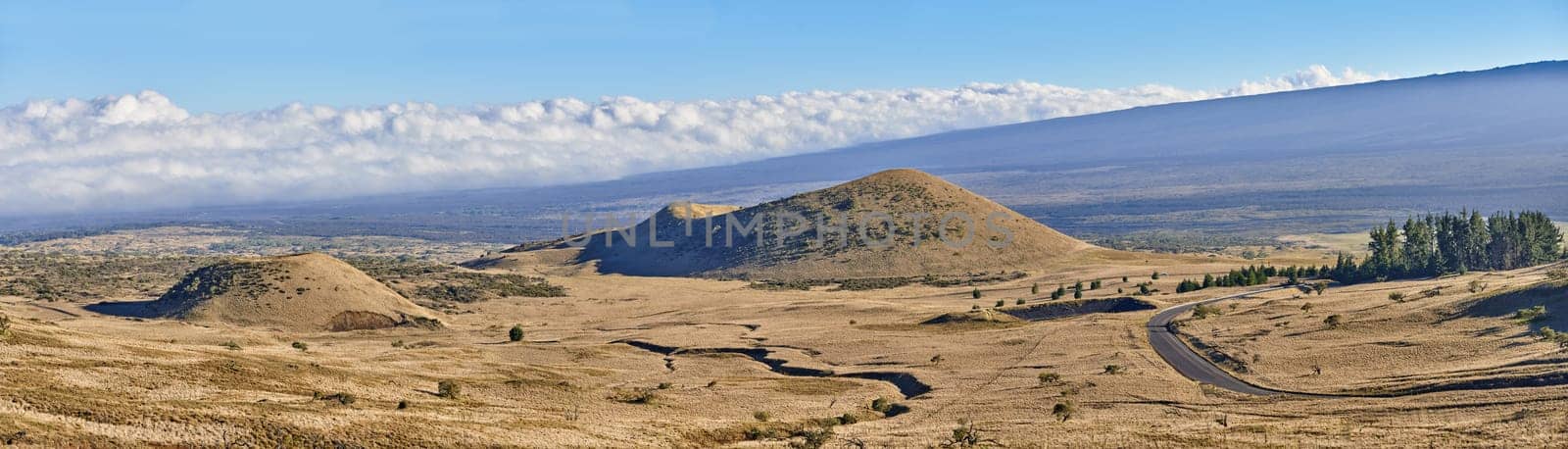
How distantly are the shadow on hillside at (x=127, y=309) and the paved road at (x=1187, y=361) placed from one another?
57.4m

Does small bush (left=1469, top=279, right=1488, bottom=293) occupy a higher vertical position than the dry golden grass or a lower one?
higher

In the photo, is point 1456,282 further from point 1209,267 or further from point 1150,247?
point 1150,247

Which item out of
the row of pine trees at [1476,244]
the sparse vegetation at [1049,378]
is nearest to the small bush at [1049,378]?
the sparse vegetation at [1049,378]

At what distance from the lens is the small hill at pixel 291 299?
7094 centimetres

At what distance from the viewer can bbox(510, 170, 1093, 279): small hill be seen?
117812mm

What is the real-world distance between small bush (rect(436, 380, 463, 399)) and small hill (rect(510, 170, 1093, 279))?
74.9 meters

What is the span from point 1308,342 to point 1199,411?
14.3 meters

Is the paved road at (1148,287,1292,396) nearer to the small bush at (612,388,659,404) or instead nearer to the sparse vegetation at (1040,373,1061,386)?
the sparse vegetation at (1040,373,1061,386)

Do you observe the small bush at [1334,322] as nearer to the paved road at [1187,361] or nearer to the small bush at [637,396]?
the paved road at [1187,361]

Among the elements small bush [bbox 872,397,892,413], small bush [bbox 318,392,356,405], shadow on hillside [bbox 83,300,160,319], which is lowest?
small bush [bbox 872,397,892,413]

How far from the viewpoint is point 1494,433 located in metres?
30.1

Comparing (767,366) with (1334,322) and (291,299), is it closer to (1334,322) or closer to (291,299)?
(1334,322)

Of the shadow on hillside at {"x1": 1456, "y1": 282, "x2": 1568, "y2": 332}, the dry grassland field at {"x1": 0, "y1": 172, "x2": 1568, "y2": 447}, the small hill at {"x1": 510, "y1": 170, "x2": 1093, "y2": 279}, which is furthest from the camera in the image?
the small hill at {"x1": 510, "y1": 170, "x2": 1093, "y2": 279}

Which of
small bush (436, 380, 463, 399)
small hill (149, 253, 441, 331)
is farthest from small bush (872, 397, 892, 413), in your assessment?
small hill (149, 253, 441, 331)
